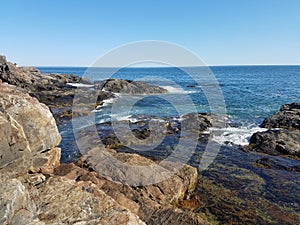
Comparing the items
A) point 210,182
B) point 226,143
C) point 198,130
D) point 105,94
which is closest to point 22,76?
point 105,94

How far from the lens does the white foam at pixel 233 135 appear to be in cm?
2111

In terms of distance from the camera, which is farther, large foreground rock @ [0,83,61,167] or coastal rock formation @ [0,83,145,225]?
large foreground rock @ [0,83,61,167]

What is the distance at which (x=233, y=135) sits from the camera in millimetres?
23031

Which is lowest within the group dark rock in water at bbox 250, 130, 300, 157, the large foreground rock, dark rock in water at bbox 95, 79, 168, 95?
dark rock in water at bbox 250, 130, 300, 157

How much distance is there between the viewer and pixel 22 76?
51.0 metres

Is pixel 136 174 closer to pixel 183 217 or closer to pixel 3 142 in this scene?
pixel 183 217

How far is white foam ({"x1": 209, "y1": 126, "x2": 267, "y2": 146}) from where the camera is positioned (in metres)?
21.1

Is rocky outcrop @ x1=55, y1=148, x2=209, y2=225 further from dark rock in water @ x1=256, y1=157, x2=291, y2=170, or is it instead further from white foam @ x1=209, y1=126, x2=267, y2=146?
white foam @ x1=209, y1=126, x2=267, y2=146

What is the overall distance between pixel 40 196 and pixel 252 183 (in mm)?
11135

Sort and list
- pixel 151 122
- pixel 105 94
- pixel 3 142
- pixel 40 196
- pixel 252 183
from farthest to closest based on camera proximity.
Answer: pixel 105 94
pixel 151 122
pixel 252 183
pixel 3 142
pixel 40 196

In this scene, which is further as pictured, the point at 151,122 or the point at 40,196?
the point at 151,122

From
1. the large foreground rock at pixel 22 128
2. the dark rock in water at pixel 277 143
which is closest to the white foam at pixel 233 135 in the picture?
the dark rock in water at pixel 277 143

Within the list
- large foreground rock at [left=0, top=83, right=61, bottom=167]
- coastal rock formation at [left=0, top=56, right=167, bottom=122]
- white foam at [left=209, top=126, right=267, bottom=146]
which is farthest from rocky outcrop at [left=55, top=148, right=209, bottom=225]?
coastal rock formation at [left=0, top=56, right=167, bottom=122]

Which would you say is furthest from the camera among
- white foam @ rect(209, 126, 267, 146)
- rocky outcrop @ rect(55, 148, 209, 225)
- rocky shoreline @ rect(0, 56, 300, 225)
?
white foam @ rect(209, 126, 267, 146)
